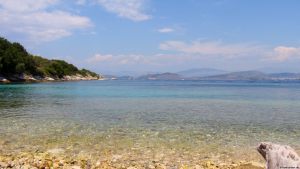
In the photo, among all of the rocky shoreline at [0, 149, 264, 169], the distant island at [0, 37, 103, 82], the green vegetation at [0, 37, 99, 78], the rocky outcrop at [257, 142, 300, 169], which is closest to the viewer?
the rocky outcrop at [257, 142, 300, 169]

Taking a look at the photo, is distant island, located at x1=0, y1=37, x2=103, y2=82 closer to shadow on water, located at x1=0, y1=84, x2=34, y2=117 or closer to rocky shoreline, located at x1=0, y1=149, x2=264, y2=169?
shadow on water, located at x1=0, y1=84, x2=34, y2=117

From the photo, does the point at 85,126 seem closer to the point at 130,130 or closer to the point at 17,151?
the point at 130,130

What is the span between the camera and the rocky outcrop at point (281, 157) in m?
7.86

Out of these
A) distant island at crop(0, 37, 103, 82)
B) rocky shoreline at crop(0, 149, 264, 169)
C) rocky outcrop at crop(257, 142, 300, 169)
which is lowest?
rocky shoreline at crop(0, 149, 264, 169)

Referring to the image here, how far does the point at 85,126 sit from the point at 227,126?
10854mm

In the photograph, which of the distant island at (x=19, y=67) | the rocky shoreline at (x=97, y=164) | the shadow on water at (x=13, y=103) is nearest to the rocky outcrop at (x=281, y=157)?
the rocky shoreline at (x=97, y=164)

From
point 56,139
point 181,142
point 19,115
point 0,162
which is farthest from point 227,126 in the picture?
point 19,115

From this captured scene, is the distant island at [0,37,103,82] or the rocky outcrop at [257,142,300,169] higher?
the distant island at [0,37,103,82]

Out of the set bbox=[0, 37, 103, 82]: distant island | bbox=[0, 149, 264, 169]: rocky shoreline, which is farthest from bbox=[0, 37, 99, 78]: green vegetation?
bbox=[0, 149, 264, 169]: rocky shoreline

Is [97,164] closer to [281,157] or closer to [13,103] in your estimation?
[281,157]

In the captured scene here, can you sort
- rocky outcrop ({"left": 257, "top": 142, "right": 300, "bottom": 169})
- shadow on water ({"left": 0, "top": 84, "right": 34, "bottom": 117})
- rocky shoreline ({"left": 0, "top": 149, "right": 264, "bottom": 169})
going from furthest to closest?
1. shadow on water ({"left": 0, "top": 84, "right": 34, "bottom": 117})
2. rocky shoreline ({"left": 0, "top": 149, "right": 264, "bottom": 169})
3. rocky outcrop ({"left": 257, "top": 142, "right": 300, "bottom": 169})

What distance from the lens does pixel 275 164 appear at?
806 cm

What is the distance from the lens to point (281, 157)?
8008mm

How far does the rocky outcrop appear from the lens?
786 cm
